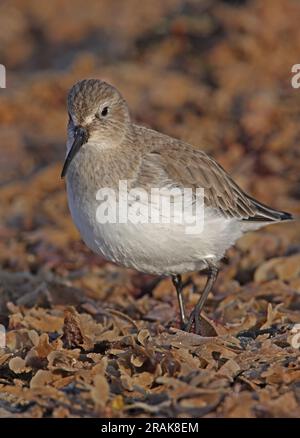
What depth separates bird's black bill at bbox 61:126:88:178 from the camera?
634 cm

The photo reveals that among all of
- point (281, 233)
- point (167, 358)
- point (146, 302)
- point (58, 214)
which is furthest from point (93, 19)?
point (167, 358)

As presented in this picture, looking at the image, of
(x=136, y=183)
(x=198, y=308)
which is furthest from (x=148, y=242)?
(x=198, y=308)

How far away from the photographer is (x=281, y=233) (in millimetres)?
9180

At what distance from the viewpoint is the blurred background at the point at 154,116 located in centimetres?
807

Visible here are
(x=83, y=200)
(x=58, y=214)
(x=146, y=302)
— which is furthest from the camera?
(x=58, y=214)

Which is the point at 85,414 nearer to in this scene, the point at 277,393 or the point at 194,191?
the point at 277,393

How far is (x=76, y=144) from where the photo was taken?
635cm

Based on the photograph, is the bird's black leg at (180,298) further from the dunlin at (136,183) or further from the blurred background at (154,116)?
the blurred background at (154,116)

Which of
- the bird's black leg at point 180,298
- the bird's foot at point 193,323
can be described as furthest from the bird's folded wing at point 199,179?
the bird's foot at point 193,323

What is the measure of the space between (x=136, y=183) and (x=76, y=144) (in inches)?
20.4

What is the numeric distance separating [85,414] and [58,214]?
5.22m

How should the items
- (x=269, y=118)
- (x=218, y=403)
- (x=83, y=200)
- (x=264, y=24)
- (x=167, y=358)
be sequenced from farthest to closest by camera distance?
(x=264, y=24) < (x=269, y=118) < (x=83, y=200) < (x=167, y=358) < (x=218, y=403)

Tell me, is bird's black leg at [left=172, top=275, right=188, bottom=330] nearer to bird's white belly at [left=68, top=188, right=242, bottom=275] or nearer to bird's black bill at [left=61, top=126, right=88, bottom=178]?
bird's white belly at [left=68, top=188, right=242, bottom=275]

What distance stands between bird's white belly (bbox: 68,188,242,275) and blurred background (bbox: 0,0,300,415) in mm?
692
